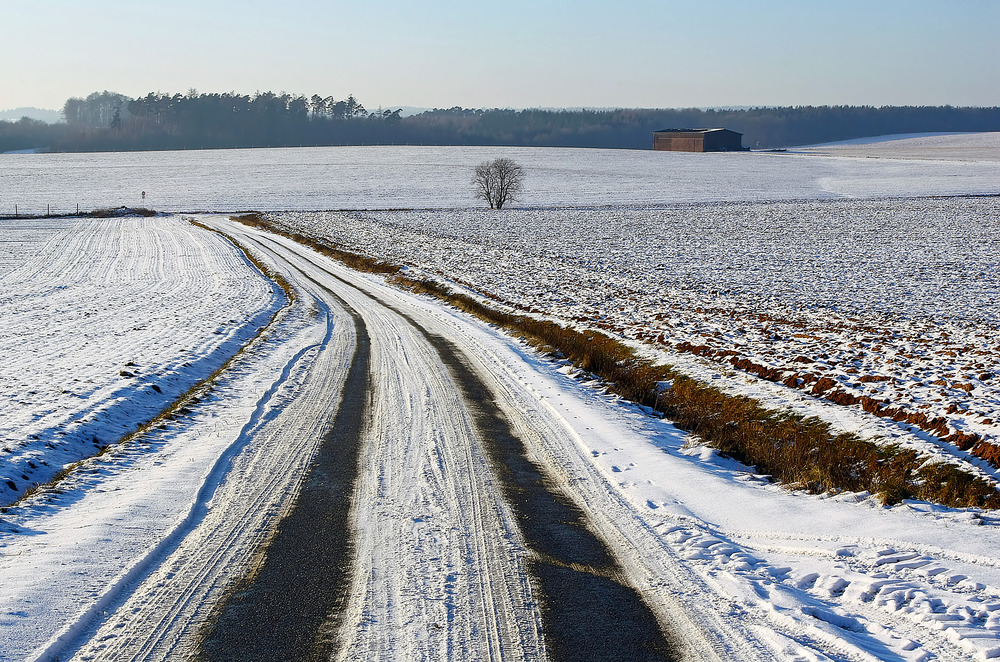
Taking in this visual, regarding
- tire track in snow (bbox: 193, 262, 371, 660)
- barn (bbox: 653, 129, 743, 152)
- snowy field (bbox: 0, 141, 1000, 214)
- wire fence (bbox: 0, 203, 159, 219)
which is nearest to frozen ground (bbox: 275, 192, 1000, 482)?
tire track in snow (bbox: 193, 262, 371, 660)

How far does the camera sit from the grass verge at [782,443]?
750 centimetres

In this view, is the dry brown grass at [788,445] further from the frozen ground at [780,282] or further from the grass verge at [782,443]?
the frozen ground at [780,282]

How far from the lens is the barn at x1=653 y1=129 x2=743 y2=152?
15638 centimetres

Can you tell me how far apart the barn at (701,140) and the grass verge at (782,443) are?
150014 mm

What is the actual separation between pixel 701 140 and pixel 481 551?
16049 centimetres

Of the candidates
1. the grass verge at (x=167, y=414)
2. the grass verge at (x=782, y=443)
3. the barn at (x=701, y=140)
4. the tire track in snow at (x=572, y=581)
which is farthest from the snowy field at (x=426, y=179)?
the tire track in snow at (x=572, y=581)

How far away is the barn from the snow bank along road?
Result: 155519mm

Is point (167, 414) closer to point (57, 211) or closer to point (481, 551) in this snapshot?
point (481, 551)

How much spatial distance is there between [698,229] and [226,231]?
32.7 m

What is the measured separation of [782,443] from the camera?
372 inches

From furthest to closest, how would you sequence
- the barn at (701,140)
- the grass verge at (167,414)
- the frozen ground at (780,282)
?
the barn at (701,140) < the frozen ground at (780,282) < the grass verge at (167,414)

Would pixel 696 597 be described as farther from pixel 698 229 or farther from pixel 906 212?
pixel 906 212

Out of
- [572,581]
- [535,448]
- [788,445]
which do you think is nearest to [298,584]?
[572,581]

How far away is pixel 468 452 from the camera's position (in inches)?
360
